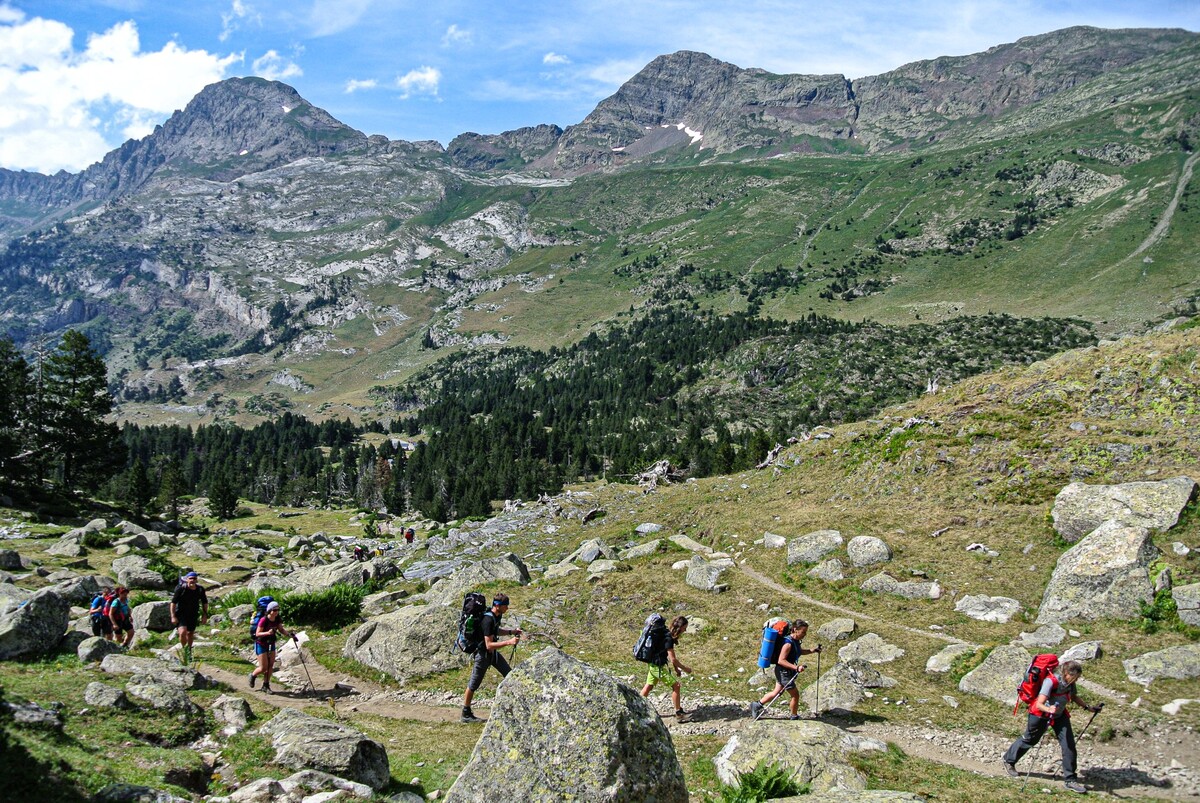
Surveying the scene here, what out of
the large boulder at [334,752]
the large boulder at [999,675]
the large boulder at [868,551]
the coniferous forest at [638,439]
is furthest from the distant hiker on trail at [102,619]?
the coniferous forest at [638,439]

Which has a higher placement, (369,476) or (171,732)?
(171,732)

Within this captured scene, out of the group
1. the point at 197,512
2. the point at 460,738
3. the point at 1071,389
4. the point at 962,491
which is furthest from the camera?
the point at 197,512

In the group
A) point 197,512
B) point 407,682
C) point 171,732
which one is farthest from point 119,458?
point 171,732

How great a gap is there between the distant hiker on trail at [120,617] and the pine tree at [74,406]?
170ft

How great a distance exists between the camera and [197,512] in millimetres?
102500

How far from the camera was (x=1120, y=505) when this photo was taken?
2314cm

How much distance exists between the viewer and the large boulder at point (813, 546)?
96.8 feet

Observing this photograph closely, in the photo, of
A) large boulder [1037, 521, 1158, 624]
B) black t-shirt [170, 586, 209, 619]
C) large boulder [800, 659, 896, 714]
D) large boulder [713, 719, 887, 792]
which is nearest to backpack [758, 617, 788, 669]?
large boulder [800, 659, 896, 714]

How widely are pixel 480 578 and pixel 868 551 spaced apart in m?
19.4

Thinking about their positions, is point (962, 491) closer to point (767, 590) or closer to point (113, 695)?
point (767, 590)

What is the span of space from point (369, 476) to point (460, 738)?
154 meters

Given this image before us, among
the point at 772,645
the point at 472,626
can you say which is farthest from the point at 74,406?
the point at 772,645

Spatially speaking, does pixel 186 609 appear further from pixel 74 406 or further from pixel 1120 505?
pixel 74 406

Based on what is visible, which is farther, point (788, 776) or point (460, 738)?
point (460, 738)
